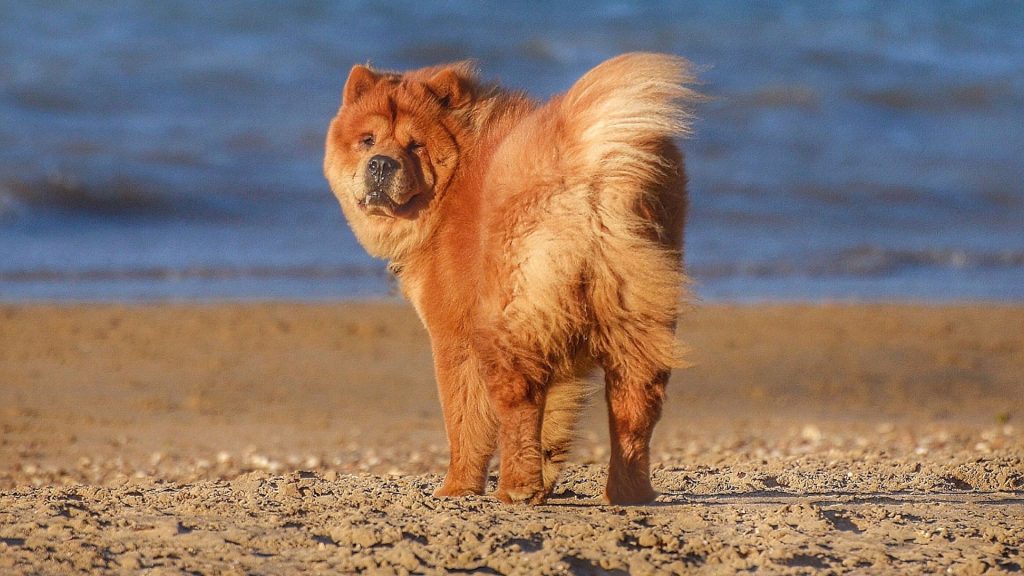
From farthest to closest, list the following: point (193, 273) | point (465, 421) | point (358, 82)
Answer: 1. point (193, 273)
2. point (358, 82)
3. point (465, 421)

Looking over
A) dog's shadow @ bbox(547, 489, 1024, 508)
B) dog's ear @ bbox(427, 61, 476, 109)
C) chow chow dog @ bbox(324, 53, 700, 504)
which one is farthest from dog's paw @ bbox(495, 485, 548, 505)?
dog's ear @ bbox(427, 61, 476, 109)

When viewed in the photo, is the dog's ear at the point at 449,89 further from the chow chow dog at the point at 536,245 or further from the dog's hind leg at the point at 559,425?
the dog's hind leg at the point at 559,425

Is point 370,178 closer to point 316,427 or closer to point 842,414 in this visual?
point 316,427

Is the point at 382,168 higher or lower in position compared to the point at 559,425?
higher

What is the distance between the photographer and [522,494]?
4.43 metres

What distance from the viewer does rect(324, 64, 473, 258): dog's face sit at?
485 centimetres

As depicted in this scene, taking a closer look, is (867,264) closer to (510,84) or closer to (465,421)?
(510,84)

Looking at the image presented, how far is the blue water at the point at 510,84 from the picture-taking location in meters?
14.2

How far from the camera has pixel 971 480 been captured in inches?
218

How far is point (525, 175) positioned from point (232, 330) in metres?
6.98

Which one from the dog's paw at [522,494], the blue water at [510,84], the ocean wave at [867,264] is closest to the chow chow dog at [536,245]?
the dog's paw at [522,494]

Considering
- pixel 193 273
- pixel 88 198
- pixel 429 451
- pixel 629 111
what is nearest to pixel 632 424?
pixel 629 111

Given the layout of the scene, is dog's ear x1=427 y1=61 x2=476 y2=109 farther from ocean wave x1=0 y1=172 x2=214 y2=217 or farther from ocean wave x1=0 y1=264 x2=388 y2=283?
ocean wave x1=0 y1=172 x2=214 y2=217

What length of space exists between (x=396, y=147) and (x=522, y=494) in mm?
1482
